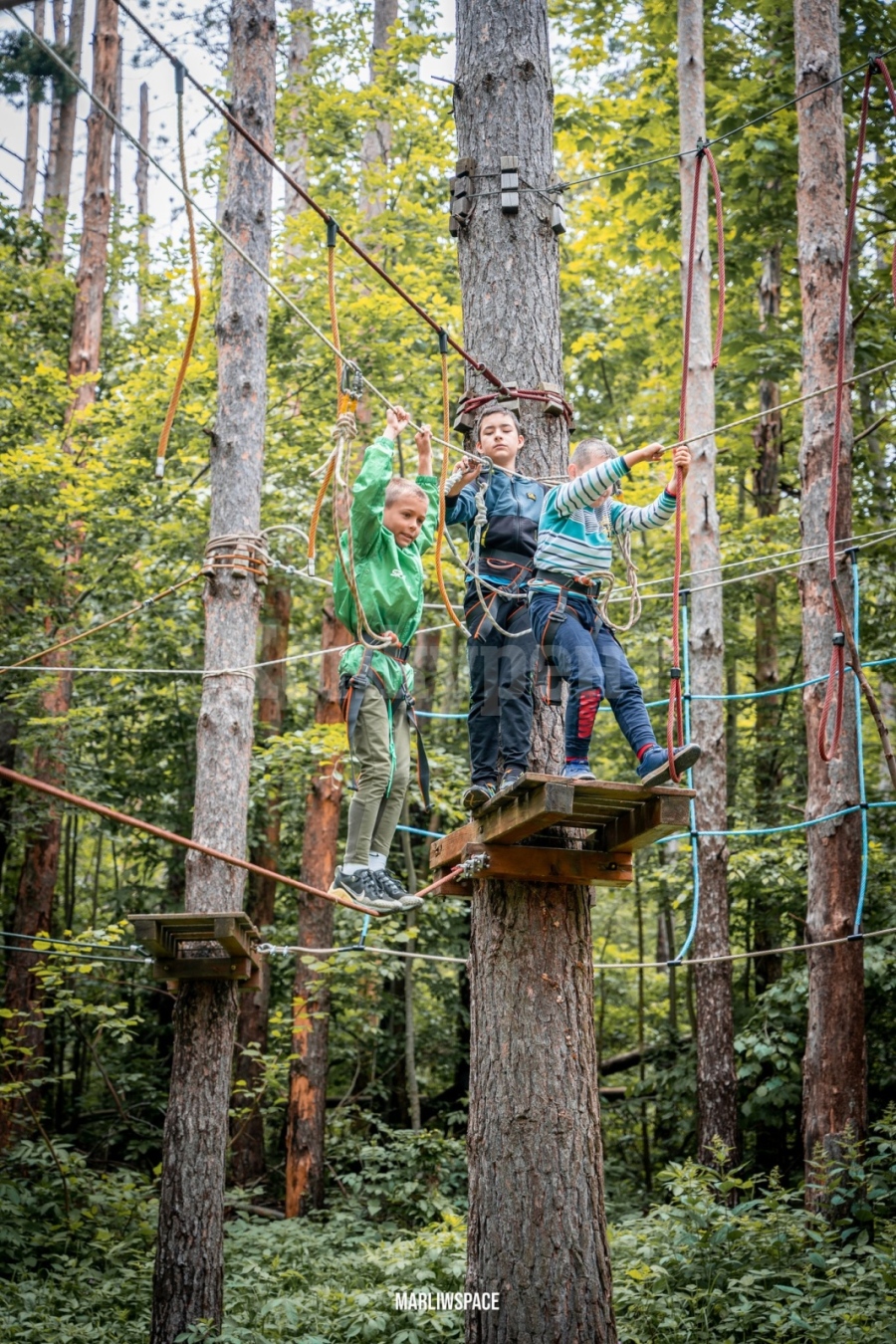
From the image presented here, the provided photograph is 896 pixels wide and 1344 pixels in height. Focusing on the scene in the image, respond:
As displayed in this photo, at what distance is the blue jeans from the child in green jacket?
0.61 metres

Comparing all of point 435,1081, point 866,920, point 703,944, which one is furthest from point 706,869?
point 435,1081

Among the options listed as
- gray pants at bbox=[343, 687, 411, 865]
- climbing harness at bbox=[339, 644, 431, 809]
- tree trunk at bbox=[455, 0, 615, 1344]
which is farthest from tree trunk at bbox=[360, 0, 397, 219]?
gray pants at bbox=[343, 687, 411, 865]

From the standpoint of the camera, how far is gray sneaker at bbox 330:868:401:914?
152 inches

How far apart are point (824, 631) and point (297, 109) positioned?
356 inches

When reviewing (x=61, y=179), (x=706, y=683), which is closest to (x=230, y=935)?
(x=706, y=683)

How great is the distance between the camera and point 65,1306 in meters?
6.20

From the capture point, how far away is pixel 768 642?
407 inches

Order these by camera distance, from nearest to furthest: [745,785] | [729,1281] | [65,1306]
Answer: [729,1281], [65,1306], [745,785]

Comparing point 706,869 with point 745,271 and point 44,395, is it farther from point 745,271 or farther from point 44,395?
point 44,395

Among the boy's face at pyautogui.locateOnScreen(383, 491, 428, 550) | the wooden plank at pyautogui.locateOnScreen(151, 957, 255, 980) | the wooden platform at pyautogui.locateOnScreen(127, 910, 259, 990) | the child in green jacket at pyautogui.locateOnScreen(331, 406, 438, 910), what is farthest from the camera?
the wooden plank at pyautogui.locateOnScreen(151, 957, 255, 980)

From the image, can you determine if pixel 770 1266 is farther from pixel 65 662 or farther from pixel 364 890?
pixel 65 662

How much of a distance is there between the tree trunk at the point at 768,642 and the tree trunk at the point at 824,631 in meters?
2.68

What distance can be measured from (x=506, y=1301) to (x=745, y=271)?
8.04 m

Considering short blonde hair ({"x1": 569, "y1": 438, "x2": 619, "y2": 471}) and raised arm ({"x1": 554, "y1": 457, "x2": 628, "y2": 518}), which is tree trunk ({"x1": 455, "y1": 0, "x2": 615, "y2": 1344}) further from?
A: raised arm ({"x1": 554, "y1": 457, "x2": 628, "y2": 518})
